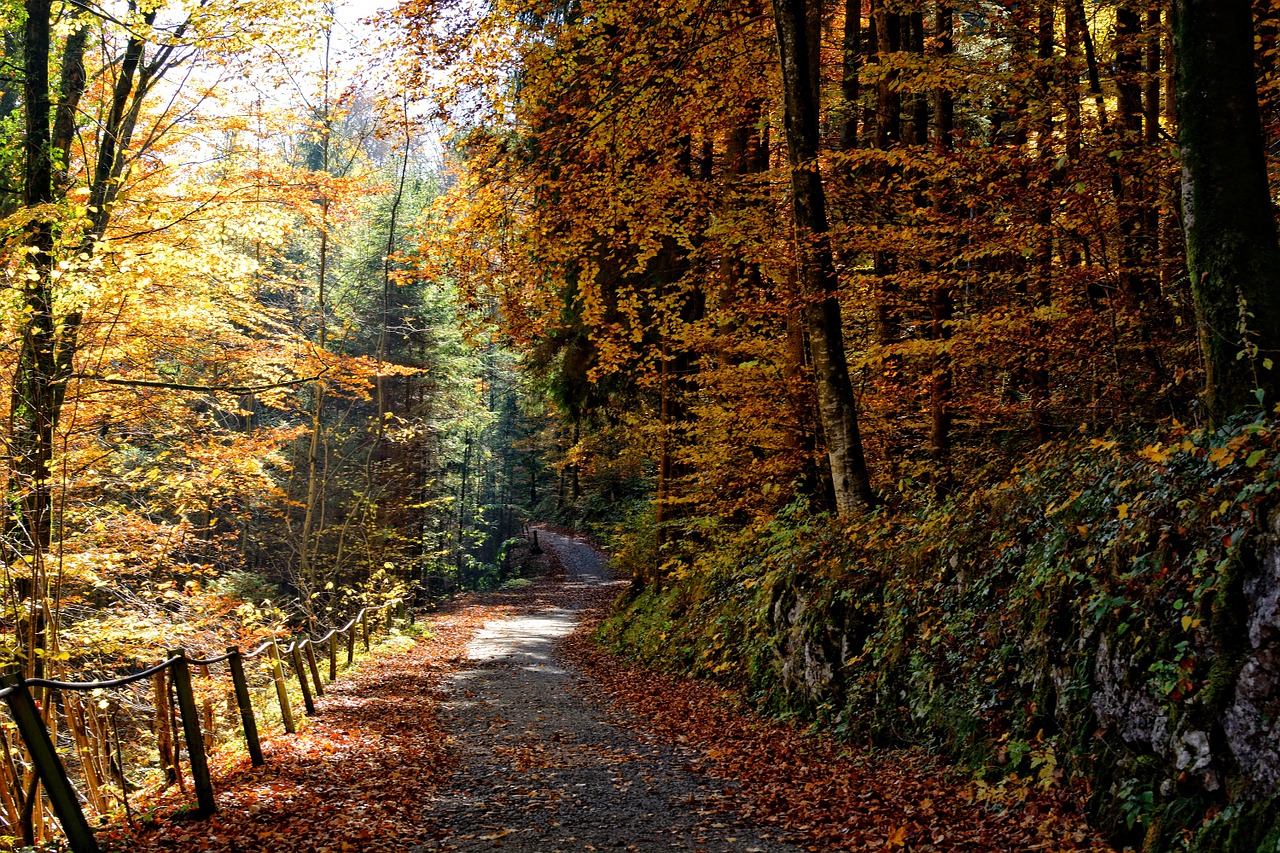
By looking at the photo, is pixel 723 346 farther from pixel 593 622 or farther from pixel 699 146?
pixel 593 622

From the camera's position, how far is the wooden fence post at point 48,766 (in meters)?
4.44

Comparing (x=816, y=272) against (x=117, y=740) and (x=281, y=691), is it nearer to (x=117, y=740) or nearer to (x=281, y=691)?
(x=281, y=691)

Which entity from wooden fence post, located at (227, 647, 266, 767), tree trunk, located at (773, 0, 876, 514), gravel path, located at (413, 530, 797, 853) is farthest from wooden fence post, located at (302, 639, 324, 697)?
tree trunk, located at (773, 0, 876, 514)

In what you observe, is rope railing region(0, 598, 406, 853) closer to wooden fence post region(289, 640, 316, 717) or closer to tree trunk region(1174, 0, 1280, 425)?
wooden fence post region(289, 640, 316, 717)

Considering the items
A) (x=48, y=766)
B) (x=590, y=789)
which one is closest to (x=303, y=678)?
(x=590, y=789)

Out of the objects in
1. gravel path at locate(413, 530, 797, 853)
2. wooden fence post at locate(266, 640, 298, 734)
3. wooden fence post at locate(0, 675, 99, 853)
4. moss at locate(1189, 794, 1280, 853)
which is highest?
wooden fence post at locate(0, 675, 99, 853)

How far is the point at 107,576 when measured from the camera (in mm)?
10008

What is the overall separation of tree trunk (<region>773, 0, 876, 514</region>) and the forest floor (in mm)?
3065

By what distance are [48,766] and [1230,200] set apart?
7.79 meters

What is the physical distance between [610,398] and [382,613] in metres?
7.53

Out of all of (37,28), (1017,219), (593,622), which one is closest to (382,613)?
(593,622)

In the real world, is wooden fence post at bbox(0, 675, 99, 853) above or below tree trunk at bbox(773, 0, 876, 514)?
below

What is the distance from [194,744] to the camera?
582cm

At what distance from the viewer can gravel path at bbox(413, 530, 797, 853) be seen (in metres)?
5.67
